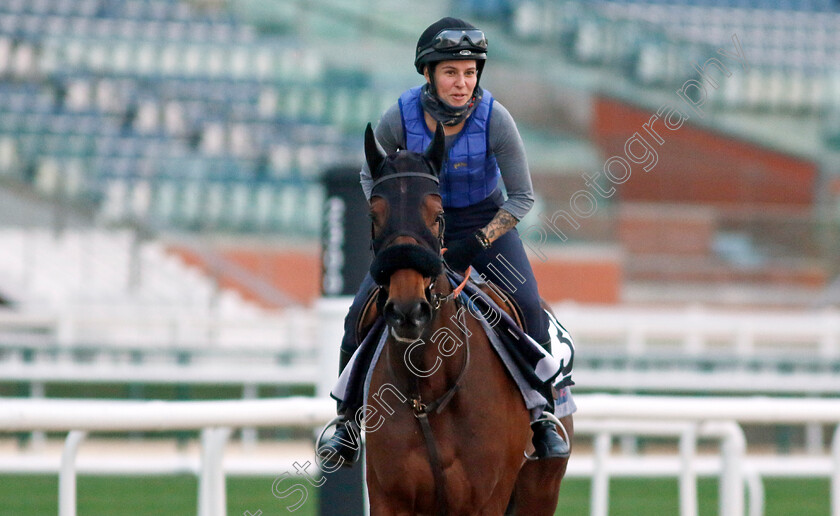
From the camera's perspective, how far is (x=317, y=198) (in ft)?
55.4

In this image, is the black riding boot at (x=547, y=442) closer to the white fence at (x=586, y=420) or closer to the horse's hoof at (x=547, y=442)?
the horse's hoof at (x=547, y=442)

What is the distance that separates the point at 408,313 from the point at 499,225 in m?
0.91

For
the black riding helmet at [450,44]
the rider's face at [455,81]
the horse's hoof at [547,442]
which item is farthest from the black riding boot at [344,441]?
the black riding helmet at [450,44]

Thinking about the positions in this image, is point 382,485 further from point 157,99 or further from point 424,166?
point 157,99

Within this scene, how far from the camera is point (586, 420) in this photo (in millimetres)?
5355

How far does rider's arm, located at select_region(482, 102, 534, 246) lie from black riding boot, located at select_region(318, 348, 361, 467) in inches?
28.6

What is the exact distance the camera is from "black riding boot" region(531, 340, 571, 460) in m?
4.36

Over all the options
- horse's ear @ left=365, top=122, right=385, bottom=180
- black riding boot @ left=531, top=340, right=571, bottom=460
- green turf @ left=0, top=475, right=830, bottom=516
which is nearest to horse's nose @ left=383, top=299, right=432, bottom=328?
horse's ear @ left=365, top=122, right=385, bottom=180

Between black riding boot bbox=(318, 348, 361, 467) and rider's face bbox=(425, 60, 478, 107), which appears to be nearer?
rider's face bbox=(425, 60, 478, 107)

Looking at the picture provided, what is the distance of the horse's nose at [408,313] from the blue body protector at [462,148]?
0.89 m

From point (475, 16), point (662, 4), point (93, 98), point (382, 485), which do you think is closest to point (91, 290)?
point (93, 98)

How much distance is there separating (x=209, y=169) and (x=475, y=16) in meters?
7.20

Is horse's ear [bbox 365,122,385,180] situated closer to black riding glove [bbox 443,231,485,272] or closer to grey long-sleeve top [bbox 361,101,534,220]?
grey long-sleeve top [bbox 361,101,534,220]

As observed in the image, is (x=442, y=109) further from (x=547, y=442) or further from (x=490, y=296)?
(x=547, y=442)
